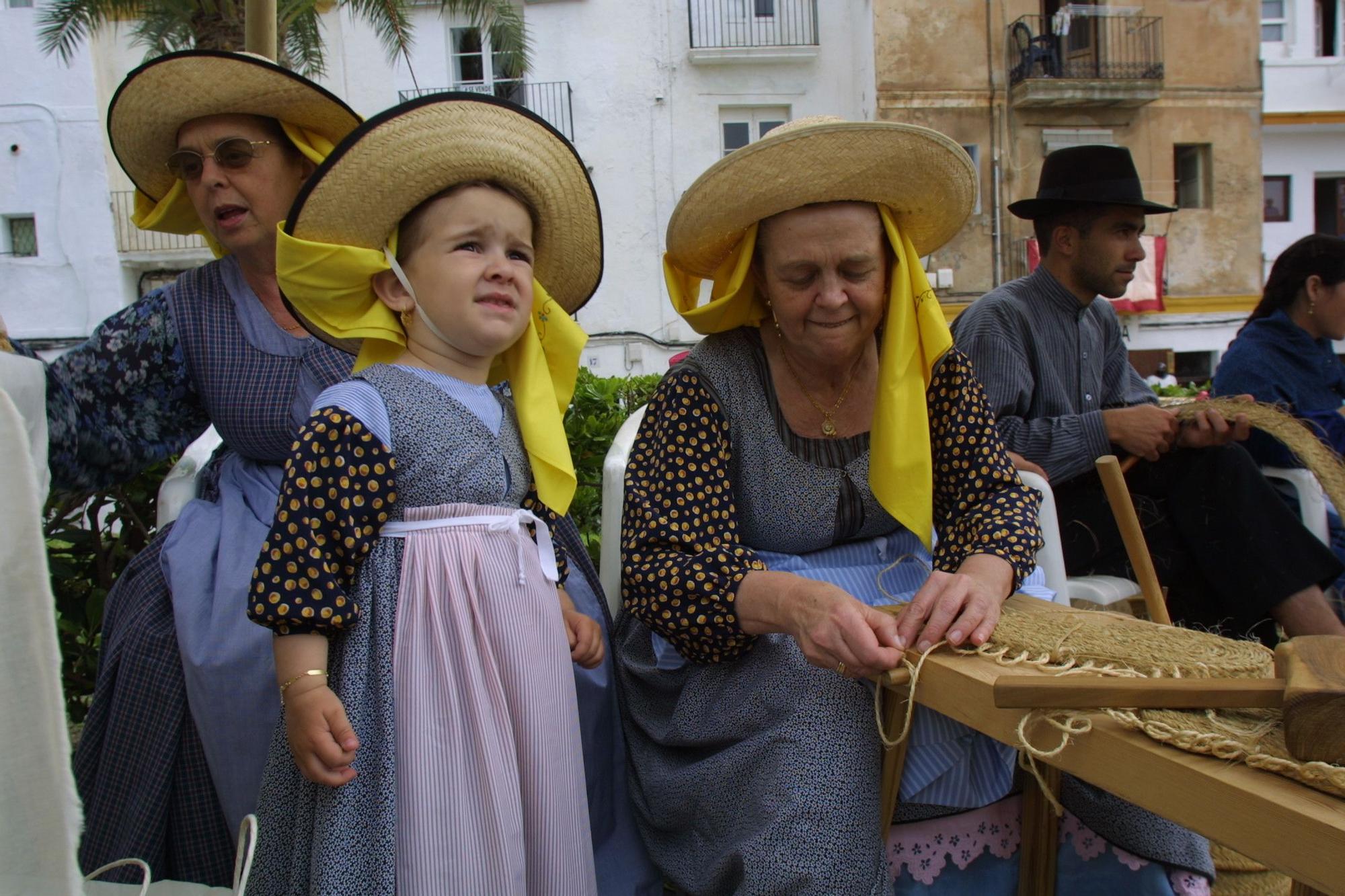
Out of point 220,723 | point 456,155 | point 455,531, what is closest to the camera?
point 455,531

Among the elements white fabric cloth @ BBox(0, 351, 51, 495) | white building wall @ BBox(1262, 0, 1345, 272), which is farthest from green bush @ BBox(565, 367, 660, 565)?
white building wall @ BBox(1262, 0, 1345, 272)

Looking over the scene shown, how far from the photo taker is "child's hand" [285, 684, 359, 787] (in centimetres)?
162

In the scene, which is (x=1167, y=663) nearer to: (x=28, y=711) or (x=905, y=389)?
(x=905, y=389)

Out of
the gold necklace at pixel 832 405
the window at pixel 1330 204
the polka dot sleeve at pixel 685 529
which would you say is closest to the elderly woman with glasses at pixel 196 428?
the polka dot sleeve at pixel 685 529

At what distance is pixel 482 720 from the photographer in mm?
1730

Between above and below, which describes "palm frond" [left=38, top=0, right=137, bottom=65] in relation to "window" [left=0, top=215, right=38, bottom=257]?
above

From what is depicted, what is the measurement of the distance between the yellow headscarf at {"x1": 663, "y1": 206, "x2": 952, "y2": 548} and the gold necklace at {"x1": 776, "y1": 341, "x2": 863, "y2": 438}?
0.33ft

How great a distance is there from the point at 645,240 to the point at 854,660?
1689 centimetres

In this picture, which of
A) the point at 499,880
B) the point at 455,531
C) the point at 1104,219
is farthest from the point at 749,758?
the point at 1104,219

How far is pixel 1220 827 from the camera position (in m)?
1.14

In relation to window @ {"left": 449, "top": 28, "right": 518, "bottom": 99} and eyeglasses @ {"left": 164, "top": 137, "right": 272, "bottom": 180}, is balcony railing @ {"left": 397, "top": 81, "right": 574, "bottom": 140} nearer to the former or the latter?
window @ {"left": 449, "top": 28, "right": 518, "bottom": 99}

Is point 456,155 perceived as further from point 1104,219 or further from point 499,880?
point 1104,219

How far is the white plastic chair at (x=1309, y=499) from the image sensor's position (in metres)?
3.60

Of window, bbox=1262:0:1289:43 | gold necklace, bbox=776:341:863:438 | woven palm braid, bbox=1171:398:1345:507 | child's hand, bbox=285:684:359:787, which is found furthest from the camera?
window, bbox=1262:0:1289:43
